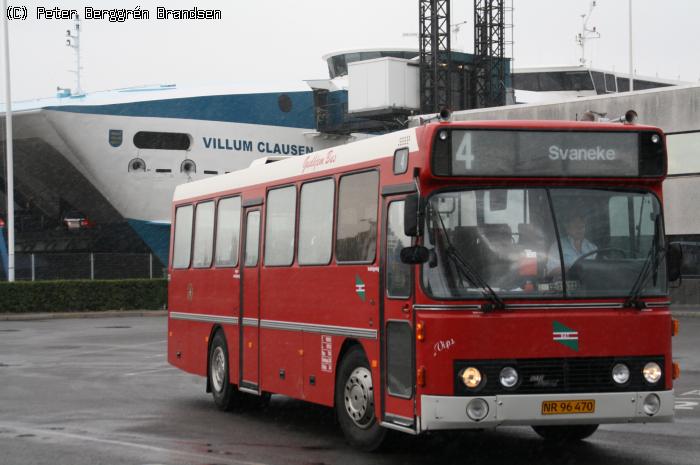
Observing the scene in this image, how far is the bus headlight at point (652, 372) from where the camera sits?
9.50 metres

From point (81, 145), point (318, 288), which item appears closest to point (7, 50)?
point (81, 145)

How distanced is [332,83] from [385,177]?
43893 mm

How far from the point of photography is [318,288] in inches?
458

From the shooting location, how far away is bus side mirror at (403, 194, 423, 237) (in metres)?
9.26

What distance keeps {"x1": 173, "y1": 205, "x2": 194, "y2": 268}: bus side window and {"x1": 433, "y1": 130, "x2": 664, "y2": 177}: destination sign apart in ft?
23.7

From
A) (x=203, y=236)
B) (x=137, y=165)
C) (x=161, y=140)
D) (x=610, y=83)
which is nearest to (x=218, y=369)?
(x=203, y=236)

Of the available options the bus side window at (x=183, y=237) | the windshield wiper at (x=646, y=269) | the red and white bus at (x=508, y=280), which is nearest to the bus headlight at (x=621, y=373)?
the red and white bus at (x=508, y=280)

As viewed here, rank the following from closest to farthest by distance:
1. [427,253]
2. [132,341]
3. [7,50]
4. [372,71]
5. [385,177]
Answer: [427,253]
[385,177]
[132,341]
[7,50]
[372,71]

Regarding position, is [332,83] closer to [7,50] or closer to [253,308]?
[7,50]

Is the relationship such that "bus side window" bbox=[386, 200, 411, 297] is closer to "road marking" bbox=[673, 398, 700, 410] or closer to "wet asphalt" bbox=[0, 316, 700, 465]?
"wet asphalt" bbox=[0, 316, 700, 465]

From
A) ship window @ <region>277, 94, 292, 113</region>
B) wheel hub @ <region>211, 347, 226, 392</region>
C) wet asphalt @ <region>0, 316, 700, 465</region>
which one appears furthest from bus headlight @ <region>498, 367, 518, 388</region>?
ship window @ <region>277, 94, 292, 113</region>

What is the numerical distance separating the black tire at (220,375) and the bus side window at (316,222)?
280 centimetres

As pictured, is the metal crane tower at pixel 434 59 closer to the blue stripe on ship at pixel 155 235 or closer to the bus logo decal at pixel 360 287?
the blue stripe on ship at pixel 155 235

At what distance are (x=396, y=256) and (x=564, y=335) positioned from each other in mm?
1485
